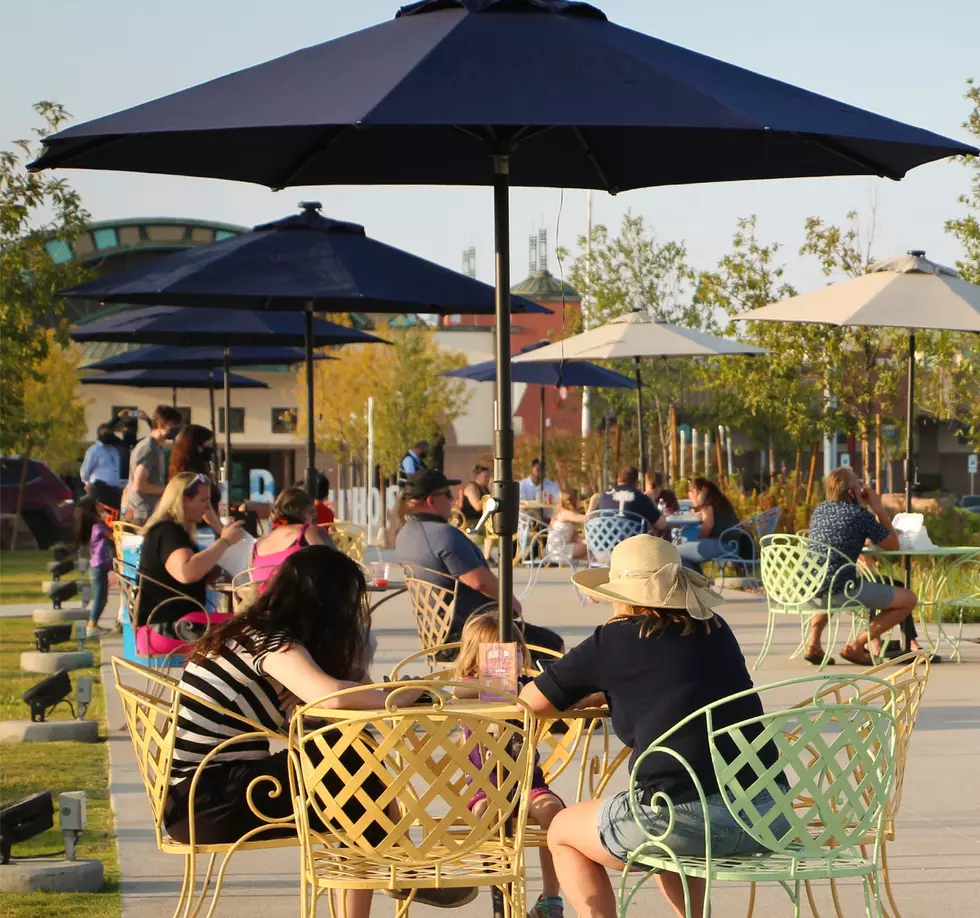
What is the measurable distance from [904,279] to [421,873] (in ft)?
26.7

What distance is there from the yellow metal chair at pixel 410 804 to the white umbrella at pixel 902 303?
23.4 ft

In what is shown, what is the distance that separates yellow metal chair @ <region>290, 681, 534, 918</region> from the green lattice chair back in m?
0.52

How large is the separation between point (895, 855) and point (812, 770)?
2286 millimetres

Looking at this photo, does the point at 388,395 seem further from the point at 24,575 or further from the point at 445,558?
the point at 445,558

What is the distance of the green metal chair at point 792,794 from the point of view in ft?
12.5

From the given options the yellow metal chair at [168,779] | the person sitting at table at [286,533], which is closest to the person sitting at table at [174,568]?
the person sitting at table at [286,533]

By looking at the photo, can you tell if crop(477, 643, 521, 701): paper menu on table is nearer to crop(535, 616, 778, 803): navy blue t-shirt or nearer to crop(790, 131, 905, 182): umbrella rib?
crop(535, 616, 778, 803): navy blue t-shirt

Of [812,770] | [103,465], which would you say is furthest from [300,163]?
[103,465]

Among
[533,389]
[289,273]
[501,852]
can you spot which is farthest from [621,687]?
[533,389]

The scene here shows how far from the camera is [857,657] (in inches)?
426

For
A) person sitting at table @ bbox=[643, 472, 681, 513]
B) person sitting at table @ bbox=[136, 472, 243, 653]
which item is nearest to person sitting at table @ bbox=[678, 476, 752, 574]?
person sitting at table @ bbox=[643, 472, 681, 513]

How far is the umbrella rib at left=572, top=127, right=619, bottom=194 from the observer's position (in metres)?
5.91

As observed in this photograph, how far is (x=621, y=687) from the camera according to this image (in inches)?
166

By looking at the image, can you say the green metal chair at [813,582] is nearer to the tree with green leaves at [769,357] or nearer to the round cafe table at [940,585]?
the round cafe table at [940,585]
